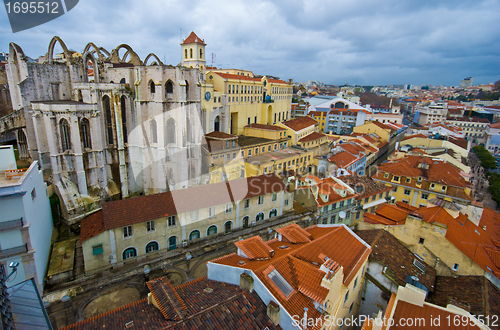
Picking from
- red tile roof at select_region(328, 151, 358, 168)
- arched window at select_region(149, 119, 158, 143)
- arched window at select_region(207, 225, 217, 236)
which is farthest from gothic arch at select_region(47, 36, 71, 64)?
red tile roof at select_region(328, 151, 358, 168)

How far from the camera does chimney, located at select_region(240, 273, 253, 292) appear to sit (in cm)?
1302

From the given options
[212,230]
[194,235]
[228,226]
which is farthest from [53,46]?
[228,226]

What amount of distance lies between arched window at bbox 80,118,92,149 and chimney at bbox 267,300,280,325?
2672 centimetres

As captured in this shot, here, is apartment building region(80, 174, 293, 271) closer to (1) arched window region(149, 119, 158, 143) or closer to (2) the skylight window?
(1) arched window region(149, 119, 158, 143)

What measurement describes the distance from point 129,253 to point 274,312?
47.6ft

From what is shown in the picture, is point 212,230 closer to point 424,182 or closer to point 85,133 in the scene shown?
point 85,133

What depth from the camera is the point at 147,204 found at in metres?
22.0

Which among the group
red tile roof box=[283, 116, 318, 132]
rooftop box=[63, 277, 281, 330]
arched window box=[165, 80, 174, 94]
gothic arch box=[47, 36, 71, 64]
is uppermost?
gothic arch box=[47, 36, 71, 64]

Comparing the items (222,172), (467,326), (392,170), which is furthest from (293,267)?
(392,170)

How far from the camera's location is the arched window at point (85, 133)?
1122 inches

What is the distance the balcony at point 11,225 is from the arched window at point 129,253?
23.8ft

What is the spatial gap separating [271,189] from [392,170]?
2180cm

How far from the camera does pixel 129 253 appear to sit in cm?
2138

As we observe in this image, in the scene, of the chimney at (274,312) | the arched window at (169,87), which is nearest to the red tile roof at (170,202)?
the chimney at (274,312)
